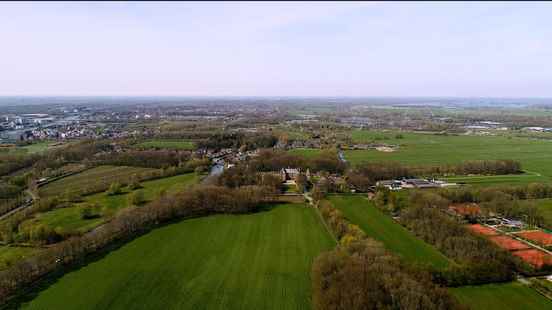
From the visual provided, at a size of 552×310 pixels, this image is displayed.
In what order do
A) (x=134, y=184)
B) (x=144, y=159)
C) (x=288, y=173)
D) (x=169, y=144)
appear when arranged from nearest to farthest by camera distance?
(x=134, y=184), (x=288, y=173), (x=144, y=159), (x=169, y=144)

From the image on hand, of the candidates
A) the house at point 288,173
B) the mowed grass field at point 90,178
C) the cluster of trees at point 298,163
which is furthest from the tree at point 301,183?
the mowed grass field at point 90,178

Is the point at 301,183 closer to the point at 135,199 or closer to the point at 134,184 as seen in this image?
the point at 135,199

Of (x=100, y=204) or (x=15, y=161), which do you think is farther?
(x=15, y=161)

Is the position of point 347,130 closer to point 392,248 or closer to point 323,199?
point 323,199

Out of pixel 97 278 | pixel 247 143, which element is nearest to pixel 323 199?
pixel 97 278

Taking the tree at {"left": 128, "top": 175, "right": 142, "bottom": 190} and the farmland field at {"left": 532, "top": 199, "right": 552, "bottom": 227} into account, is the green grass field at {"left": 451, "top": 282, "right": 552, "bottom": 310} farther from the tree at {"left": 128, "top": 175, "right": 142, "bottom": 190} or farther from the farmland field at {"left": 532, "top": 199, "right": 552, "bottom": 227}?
the tree at {"left": 128, "top": 175, "right": 142, "bottom": 190}

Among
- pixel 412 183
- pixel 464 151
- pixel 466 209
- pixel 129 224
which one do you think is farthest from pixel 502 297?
pixel 464 151
